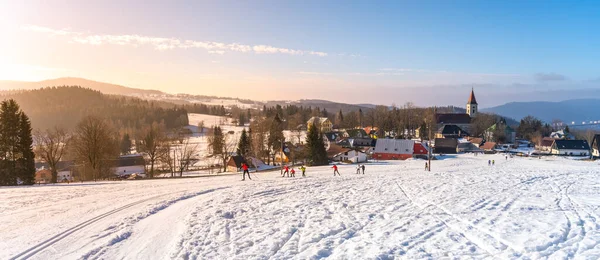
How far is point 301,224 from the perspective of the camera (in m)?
13.0

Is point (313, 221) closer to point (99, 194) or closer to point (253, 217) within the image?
point (253, 217)

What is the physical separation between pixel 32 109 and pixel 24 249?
211 metres

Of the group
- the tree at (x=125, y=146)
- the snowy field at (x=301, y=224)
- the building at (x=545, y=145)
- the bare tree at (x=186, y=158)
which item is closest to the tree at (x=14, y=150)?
the snowy field at (x=301, y=224)

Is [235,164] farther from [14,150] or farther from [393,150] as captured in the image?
[393,150]

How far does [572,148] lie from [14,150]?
11521cm

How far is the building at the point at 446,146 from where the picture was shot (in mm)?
86188

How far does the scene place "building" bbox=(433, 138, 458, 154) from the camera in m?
86.2

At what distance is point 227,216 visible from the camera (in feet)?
47.2

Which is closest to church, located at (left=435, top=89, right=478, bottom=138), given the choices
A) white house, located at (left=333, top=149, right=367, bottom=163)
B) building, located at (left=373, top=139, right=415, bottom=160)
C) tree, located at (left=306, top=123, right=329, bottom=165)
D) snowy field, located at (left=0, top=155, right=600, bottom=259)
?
building, located at (left=373, top=139, right=415, bottom=160)

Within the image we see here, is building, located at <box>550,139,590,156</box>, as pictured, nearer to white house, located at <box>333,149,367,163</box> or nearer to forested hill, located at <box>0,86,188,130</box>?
white house, located at <box>333,149,367,163</box>

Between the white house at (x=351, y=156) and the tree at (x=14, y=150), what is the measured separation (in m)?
49.5

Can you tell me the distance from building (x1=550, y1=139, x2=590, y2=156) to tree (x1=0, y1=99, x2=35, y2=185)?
363 feet

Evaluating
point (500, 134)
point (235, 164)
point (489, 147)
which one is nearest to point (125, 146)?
point (235, 164)

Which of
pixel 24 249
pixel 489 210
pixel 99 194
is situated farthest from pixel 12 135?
pixel 489 210
